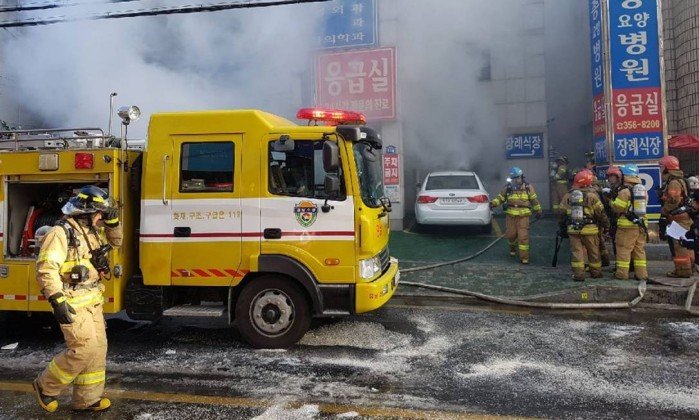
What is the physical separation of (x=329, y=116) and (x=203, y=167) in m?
1.26

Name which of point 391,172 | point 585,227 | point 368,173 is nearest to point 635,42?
point 585,227

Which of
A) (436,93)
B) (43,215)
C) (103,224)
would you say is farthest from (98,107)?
(436,93)

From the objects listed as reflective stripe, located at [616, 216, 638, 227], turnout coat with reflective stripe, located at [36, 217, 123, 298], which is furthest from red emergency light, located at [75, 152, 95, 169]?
reflective stripe, located at [616, 216, 638, 227]

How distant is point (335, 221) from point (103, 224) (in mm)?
1823

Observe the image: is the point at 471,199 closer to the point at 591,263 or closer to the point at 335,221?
the point at 591,263

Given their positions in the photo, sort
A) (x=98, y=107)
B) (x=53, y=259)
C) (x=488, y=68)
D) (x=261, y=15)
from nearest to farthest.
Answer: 1. (x=53, y=259)
2. (x=98, y=107)
3. (x=261, y=15)
4. (x=488, y=68)

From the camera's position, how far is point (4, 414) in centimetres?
315

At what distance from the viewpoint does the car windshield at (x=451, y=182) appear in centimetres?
921

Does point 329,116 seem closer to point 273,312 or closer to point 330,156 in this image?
point 330,156

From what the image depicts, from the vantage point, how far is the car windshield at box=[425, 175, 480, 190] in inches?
363

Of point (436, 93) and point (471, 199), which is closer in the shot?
point (471, 199)

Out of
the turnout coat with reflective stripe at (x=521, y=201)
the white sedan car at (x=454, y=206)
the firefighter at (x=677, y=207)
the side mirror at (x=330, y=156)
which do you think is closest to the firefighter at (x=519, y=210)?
the turnout coat with reflective stripe at (x=521, y=201)

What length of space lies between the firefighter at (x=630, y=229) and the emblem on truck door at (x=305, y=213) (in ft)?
13.9

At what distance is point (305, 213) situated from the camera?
4191mm
